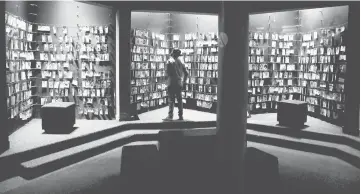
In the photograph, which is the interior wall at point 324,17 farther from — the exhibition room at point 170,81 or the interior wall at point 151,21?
the interior wall at point 151,21

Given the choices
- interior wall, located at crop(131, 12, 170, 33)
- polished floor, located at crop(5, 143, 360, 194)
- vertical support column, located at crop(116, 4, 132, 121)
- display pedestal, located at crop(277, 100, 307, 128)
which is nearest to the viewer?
polished floor, located at crop(5, 143, 360, 194)

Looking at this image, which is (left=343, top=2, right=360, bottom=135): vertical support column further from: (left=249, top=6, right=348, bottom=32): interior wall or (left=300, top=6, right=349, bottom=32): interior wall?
(left=249, top=6, right=348, bottom=32): interior wall

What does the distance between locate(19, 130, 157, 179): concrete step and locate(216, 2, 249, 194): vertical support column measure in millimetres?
2774

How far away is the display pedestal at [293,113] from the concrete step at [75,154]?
9.83ft

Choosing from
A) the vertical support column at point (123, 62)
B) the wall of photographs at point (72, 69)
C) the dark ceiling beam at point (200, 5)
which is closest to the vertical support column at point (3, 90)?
the wall of photographs at point (72, 69)

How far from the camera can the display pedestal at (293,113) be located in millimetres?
7492

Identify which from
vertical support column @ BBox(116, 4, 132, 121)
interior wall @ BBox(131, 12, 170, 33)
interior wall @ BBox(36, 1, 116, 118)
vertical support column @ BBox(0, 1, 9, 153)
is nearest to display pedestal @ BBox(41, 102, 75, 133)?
vertical support column @ BBox(0, 1, 9, 153)

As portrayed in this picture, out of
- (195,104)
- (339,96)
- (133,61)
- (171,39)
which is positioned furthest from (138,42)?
(339,96)

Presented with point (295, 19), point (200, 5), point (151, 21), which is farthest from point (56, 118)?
point (295, 19)

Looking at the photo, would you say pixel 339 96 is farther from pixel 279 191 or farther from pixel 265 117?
pixel 279 191

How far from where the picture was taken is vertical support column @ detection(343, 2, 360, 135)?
6.69m

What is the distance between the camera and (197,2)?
313 inches

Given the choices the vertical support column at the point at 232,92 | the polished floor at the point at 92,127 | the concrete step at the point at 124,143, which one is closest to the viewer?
the vertical support column at the point at 232,92

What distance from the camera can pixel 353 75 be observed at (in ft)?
22.3
